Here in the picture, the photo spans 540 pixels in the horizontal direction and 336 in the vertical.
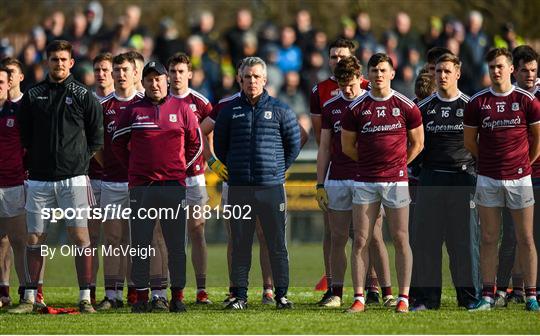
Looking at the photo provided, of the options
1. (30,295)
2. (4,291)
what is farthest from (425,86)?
(4,291)

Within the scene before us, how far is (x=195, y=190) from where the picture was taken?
16.2 meters

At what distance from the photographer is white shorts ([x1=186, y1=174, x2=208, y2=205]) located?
1614cm

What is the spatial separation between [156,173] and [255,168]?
1096 millimetres

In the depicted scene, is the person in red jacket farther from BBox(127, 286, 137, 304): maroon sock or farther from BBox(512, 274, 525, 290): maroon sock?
BBox(512, 274, 525, 290): maroon sock

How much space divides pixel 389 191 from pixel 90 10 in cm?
1476

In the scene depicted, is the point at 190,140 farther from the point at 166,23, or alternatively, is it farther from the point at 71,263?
the point at 166,23

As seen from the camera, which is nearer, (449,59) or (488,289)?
(488,289)

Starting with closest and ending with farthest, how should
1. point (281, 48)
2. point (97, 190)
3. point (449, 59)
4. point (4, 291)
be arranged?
point (449, 59), point (4, 291), point (97, 190), point (281, 48)

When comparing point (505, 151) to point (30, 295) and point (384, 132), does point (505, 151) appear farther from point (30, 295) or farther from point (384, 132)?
point (30, 295)

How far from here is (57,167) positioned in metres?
14.6

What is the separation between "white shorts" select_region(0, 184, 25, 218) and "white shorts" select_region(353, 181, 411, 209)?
3754mm
